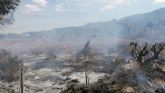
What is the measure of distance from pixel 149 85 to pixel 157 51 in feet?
69.7

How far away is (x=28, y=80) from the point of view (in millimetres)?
68562

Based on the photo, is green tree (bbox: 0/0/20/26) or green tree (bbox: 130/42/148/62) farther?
green tree (bbox: 130/42/148/62)

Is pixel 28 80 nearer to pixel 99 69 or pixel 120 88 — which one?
pixel 99 69

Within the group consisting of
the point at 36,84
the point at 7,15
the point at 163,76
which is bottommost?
the point at 36,84

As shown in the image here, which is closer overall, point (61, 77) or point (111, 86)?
point (111, 86)

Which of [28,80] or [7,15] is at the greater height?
[7,15]

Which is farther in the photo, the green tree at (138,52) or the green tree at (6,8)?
the green tree at (138,52)

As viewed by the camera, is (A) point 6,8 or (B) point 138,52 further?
(B) point 138,52

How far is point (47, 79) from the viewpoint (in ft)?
226

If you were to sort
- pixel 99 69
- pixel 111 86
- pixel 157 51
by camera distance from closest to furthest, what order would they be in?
1. pixel 111 86
2. pixel 157 51
3. pixel 99 69

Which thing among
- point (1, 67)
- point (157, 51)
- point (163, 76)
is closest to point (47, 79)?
point (1, 67)

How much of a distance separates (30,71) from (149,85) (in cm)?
4974

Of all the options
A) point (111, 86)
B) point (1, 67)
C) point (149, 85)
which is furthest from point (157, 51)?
point (1, 67)

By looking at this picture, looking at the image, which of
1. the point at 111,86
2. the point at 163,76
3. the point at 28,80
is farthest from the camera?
the point at 28,80
